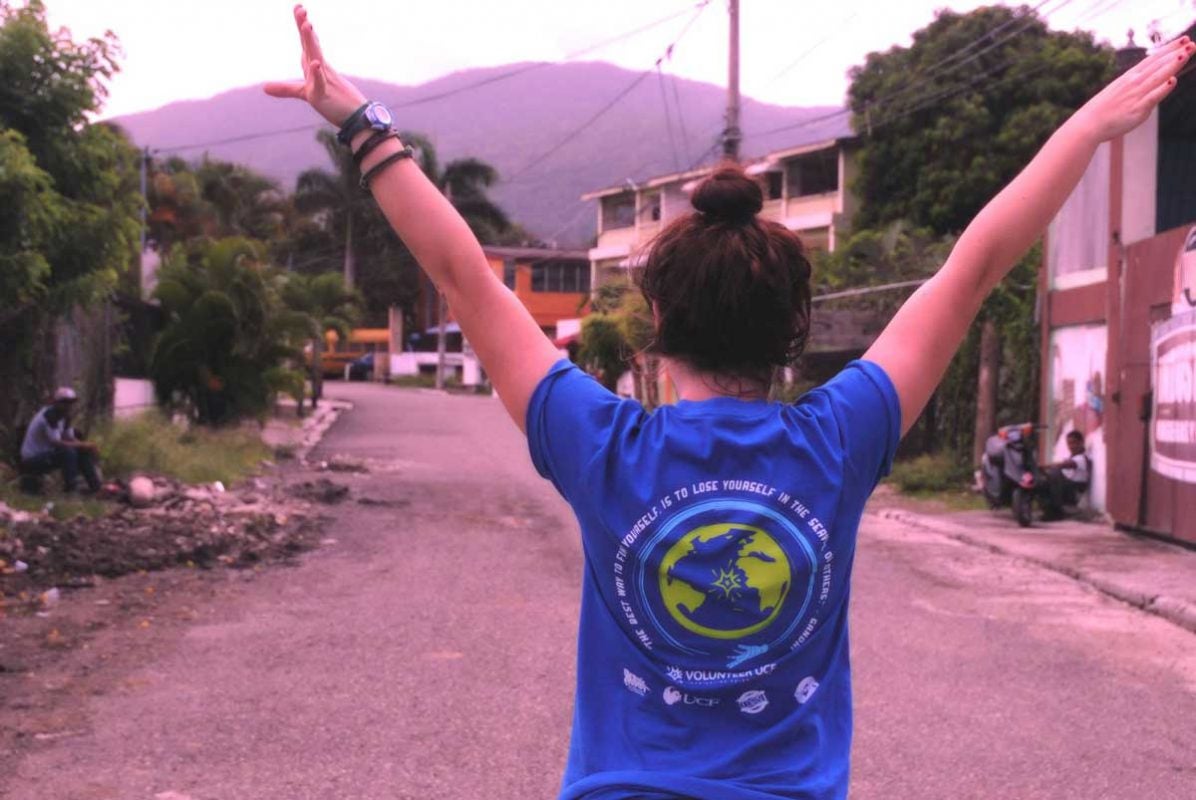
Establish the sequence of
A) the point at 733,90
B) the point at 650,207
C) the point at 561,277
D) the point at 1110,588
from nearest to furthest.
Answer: the point at 1110,588 < the point at 733,90 < the point at 650,207 < the point at 561,277

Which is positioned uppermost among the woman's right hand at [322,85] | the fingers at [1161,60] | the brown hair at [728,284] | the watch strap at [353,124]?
the fingers at [1161,60]

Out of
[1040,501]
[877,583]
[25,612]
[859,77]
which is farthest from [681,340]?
[859,77]

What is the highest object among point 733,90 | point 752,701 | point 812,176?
point 812,176

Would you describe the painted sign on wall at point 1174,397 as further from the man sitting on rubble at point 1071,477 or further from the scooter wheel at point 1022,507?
the man sitting on rubble at point 1071,477

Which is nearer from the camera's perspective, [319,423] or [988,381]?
[988,381]

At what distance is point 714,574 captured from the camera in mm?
1750

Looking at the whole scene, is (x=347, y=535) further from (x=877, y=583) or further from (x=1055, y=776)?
(x=1055, y=776)

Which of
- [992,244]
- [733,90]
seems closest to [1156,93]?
[992,244]

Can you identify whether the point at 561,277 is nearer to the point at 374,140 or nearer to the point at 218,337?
the point at 218,337

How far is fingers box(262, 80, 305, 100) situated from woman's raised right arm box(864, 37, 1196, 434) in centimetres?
93

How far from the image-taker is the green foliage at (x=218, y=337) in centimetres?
2430

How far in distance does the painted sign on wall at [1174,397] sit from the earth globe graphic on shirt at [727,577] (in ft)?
37.1

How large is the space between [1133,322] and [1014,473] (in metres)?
2.21

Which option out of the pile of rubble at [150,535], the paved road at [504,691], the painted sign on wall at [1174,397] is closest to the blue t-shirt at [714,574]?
the paved road at [504,691]
